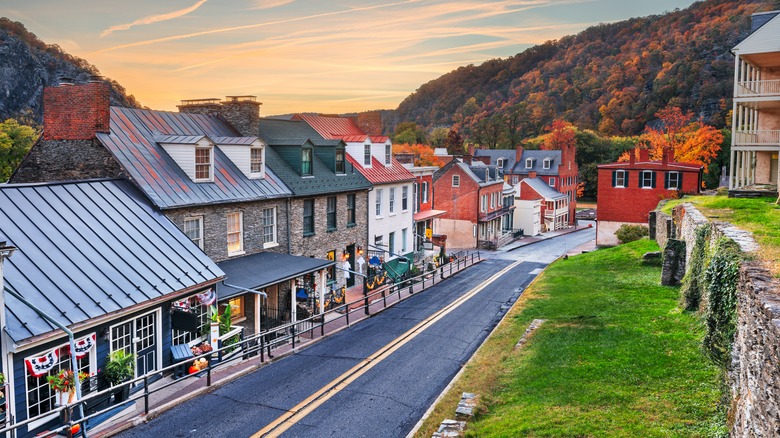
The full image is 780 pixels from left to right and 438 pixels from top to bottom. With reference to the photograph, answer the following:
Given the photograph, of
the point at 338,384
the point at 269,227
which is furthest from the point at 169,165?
the point at 338,384

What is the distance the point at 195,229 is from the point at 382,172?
16.5 metres

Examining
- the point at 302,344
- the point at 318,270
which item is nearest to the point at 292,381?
the point at 302,344

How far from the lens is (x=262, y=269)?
22.4m

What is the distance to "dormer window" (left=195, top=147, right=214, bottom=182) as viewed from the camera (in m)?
22.8

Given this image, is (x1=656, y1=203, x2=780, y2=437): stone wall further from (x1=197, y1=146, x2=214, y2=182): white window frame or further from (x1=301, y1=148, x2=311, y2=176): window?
(x1=301, y1=148, x2=311, y2=176): window

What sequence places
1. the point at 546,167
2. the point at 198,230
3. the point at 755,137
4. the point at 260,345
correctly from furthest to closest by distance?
the point at 546,167 → the point at 755,137 → the point at 198,230 → the point at 260,345

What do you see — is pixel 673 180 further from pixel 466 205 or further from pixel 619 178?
pixel 466 205

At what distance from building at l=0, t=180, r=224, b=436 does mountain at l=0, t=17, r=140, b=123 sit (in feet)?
148

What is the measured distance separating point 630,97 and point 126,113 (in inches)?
4960

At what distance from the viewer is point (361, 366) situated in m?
17.2

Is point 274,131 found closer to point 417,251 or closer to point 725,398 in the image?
point 417,251

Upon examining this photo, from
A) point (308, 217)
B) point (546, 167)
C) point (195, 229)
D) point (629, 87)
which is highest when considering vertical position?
point (629, 87)

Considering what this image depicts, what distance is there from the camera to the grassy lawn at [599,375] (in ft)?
35.8

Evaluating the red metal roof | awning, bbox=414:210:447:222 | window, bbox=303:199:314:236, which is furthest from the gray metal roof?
awning, bbox=414:210:447:222
